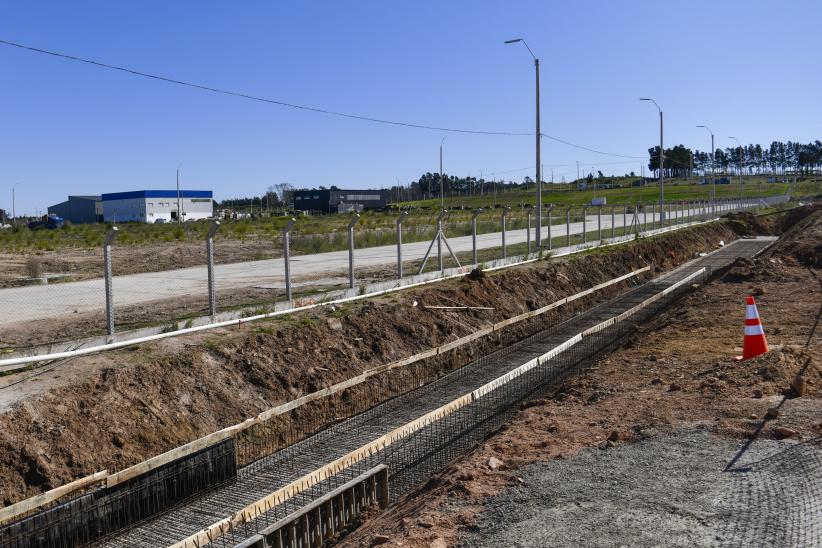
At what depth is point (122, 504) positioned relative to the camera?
843 cm

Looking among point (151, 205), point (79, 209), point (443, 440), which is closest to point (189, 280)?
point (443, 440)

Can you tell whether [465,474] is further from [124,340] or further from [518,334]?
[518,334]

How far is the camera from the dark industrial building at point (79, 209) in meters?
107

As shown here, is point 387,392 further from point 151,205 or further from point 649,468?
point 151,205

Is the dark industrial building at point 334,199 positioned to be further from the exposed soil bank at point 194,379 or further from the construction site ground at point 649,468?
the construction site ground at point 649,468

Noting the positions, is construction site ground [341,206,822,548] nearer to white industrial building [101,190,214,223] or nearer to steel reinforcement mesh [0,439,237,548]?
steel reinforcement mesh [0,439,237,548]

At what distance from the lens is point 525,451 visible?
26.6 ft

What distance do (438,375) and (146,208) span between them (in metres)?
90.2

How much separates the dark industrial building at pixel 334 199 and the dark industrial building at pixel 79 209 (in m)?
34.9

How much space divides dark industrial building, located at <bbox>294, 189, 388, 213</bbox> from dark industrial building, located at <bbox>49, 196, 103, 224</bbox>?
34.9 m

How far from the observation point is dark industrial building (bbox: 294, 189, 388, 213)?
125812mm

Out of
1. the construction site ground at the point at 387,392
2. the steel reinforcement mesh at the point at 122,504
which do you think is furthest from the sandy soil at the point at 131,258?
the steel reinforcement mesh at the point at 122,504

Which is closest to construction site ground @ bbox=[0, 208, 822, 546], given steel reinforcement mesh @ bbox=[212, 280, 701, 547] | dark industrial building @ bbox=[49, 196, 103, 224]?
steel reinforcement mesh @ bbox=[212, 280, 701, 547]

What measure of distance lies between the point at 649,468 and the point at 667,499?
2.51 ft
